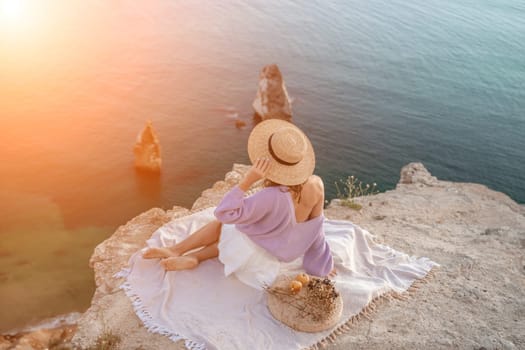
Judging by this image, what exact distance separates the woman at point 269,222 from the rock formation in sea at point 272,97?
1586 cm

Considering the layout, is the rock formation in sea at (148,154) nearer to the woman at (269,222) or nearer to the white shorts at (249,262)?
the woman at (269,222)

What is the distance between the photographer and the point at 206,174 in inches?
760

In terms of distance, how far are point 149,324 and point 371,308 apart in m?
3.68

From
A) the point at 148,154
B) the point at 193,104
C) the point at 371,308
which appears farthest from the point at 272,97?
the point at 371,308

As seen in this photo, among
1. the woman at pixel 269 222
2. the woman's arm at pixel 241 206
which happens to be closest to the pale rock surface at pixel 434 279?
the woman at pixel 269 222

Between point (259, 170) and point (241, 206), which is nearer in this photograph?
point (259, 170)

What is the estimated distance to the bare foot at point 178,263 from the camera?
8555 millimetres

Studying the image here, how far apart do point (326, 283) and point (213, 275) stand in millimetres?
2184

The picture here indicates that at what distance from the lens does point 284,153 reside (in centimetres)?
747

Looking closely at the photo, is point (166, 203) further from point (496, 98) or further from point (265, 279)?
point (496, 98)

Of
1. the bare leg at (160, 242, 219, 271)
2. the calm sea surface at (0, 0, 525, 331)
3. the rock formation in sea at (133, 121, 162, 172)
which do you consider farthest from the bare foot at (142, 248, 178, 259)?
the rock formation in sea at (133, 121, 162, 172)

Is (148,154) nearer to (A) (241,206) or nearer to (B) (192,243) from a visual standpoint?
(B) (192,243)

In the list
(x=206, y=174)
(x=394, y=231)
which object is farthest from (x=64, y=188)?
(x=394, y=231)

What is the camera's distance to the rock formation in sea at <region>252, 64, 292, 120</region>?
2359cm
